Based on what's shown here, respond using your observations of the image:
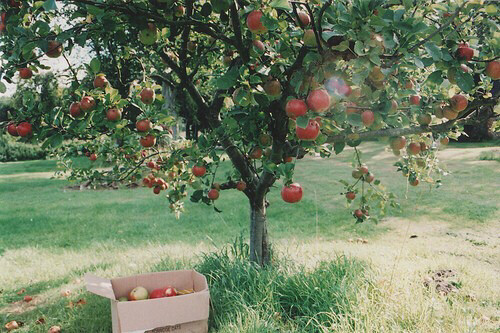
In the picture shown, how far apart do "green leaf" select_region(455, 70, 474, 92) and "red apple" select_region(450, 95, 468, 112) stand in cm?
40

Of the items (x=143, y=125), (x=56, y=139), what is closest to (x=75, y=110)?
(x=56, y=139)

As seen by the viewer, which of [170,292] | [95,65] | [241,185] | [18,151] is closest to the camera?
[95,65]

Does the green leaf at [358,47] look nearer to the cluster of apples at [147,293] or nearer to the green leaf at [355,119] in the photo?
the green leaf at [355,119]

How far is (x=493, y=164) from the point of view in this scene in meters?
10.1

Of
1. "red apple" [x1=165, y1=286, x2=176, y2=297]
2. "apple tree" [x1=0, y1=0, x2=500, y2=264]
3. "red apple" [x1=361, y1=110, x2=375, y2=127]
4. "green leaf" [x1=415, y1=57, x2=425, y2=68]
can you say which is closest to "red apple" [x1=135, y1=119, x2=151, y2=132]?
"apple tree" [x1=0, y1=0, x2=500, y2=264]

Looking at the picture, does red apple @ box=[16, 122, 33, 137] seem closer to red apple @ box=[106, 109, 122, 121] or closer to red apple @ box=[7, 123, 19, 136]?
red apple @ box=[7, 123, 19, 136]

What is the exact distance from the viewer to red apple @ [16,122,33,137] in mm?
2088

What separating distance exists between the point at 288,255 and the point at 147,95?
193 cm

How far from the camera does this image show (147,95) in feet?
8.07

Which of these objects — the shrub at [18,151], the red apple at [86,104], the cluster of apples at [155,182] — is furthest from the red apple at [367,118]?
the shrub at [18,151]

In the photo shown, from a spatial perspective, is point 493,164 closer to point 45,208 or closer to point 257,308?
point 257,308

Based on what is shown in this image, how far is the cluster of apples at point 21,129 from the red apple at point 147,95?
629 mm

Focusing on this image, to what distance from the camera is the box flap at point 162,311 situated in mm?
2373

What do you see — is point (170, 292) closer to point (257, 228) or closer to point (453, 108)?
point (257, 228)
